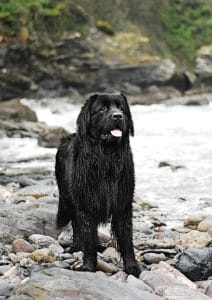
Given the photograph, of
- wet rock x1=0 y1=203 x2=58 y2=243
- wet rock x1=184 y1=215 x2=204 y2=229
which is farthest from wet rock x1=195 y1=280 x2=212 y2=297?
wet rock x1=184 y1=215 x2=204 y2=229

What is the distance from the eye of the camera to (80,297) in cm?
402

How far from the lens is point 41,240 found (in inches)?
254

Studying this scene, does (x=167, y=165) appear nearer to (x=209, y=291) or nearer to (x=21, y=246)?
(x=21, y=246)

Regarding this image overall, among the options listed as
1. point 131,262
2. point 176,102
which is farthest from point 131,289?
point 176,102

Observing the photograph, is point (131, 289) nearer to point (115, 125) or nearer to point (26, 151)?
point (115, 125)

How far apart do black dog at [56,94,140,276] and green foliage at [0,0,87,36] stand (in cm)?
2710

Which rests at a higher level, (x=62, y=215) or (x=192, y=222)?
(x=62, y=215)

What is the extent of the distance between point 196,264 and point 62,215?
185cm

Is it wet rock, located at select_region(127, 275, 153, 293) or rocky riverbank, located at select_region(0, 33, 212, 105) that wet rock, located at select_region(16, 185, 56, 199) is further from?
rocky riverbank, located at select_region(0, 33, 212, 105)

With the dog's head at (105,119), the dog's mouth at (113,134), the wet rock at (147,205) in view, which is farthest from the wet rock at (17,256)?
the wet rock at (147,205)

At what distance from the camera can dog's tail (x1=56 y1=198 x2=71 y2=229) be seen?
6707mm

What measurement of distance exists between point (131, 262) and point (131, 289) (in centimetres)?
120

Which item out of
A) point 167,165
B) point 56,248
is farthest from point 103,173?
point 167,165

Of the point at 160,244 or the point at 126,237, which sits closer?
the point at 126,237
